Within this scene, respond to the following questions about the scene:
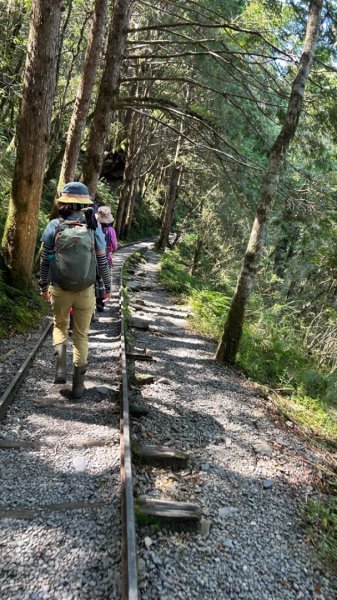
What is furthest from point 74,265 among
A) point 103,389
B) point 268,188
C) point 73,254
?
point 268,188

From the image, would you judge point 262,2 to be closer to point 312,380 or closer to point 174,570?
point 312,380

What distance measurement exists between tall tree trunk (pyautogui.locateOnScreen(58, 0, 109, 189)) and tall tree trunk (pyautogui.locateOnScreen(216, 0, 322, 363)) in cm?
534

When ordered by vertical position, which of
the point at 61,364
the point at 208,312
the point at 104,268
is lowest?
the point at 208,312

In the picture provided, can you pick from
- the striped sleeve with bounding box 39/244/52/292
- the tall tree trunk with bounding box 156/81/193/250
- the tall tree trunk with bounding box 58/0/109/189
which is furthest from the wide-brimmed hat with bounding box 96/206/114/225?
the tall tree trunk with bounding box 156/81/193/250

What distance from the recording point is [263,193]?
275 inches

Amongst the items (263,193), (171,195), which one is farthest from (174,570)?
(171,195)

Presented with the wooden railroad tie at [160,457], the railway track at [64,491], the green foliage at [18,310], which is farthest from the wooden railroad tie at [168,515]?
the green foliage at [18,310]

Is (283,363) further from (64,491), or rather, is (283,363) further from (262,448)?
(64,491)

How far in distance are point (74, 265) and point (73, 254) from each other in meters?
0.12

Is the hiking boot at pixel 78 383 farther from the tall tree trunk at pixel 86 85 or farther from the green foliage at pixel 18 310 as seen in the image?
the tall tree trunk at pixel 86 85

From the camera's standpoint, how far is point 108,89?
Answer: 9.70 metres

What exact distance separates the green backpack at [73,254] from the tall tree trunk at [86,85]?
6458mm

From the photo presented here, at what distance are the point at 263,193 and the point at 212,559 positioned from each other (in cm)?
552

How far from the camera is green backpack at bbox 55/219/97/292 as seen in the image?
4504 mm
